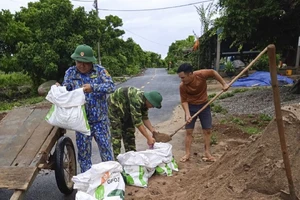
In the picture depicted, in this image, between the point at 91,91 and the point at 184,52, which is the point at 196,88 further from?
the point at 184,52

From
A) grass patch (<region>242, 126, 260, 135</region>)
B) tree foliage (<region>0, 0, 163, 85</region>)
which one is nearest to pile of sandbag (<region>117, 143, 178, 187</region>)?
grass patch (<region>242, 126, 260, 135</region>)

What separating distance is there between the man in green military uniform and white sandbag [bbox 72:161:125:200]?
31.1 inches

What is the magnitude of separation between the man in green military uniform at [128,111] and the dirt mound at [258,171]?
41.7 inches

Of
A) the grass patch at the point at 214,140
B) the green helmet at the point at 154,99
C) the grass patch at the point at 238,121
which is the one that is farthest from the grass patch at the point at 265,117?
the green helmet at the point at 154,99

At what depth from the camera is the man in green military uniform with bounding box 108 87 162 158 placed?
3.55 m

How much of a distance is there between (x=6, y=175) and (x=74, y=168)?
133cm

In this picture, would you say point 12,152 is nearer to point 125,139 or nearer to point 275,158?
point 125,139

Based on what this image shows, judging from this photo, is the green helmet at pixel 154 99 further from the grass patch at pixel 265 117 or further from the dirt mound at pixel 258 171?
the grass patch at pixel 265 117

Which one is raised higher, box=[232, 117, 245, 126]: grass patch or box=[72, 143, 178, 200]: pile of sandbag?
box=[72, 143, 178, 200]: pile of sandbag

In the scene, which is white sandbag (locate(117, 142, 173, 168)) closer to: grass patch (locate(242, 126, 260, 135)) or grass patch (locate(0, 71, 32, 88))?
grass patch (locate(242, 126, 260, 135))

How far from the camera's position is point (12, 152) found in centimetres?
294

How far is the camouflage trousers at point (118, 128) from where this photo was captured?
390 centimetres

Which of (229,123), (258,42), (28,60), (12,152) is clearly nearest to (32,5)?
(28,60)

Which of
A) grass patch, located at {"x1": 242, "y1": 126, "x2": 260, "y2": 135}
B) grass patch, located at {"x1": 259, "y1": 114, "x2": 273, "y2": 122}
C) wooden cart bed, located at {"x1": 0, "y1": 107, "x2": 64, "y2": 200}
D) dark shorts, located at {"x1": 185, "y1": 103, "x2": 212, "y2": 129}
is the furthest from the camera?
grass patch, located at {"x1": 259, "y1": 114, "x2": 273, "y2": 122}
